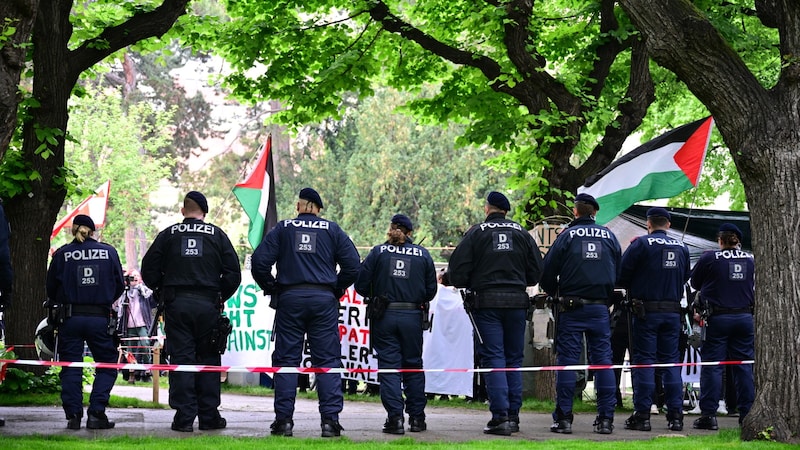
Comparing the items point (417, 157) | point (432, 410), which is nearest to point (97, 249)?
point (432, 410)

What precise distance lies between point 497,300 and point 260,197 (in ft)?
24.0

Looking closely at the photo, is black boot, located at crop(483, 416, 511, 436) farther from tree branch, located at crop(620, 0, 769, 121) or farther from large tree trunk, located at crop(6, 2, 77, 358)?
large tree trunk, located at crop(6, 2, 77, 358)

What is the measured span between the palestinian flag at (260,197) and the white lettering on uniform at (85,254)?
652 centimetres

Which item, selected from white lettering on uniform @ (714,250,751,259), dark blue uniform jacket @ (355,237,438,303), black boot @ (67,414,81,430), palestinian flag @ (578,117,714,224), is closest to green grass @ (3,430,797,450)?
black boot @ (67,414,81,430)

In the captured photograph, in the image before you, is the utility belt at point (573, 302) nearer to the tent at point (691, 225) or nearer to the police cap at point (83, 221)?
the police cap at point (83, 221)

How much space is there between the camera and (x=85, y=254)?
11.2 metres

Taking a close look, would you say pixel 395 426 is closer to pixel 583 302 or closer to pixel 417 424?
pixel 417 424

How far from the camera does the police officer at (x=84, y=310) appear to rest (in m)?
11.1

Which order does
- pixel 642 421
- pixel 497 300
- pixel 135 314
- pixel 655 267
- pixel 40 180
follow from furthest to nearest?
pixel 135 314 → pixel 40 180 → pixel 655 267 → pixel 642 421 → pixel 497 300

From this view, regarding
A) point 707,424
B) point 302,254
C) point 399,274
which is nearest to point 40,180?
point 302,254

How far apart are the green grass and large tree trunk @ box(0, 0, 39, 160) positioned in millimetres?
2470

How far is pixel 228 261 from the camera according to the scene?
11070mm

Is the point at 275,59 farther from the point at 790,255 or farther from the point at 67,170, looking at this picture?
the point at 790,255

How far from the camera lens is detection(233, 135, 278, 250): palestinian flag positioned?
17.9 metres
